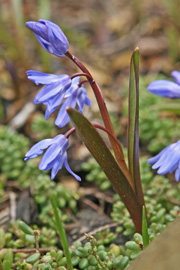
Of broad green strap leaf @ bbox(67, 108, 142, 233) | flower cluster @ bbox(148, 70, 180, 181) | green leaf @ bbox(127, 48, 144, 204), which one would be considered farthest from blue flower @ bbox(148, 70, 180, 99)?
broad green strap leaf @ bbox(67, 108, 142, 233)

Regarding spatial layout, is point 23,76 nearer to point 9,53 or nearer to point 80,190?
point 9,53

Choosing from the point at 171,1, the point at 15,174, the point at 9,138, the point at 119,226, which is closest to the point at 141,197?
the point at 119,226

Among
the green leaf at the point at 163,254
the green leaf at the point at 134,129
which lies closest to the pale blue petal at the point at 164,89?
the green leaf at the point at 134,129

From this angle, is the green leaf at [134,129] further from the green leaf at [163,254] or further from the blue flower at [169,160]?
the green leaf at [163,254]

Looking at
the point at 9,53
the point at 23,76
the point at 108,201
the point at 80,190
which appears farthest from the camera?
the point at 9,53

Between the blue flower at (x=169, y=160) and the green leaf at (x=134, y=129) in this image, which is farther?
the green leaf at (x=134, y=129)

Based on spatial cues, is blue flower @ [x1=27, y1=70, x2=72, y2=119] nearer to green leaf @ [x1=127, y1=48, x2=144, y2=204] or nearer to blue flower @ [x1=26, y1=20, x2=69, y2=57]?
blue flower @ [x1=26, y1=20, x2=69, y2=57]
